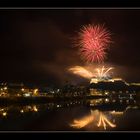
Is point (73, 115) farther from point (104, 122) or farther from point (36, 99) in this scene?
point (36, 99)

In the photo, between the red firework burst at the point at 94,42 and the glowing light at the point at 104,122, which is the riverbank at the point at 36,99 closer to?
the glowing light at the point at 104,122

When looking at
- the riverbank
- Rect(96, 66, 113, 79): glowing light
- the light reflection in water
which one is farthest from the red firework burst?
A: the light reflection in water

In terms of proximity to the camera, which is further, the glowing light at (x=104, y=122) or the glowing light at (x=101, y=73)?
the glowing light at (x=101, y=73)

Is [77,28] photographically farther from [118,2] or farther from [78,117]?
[78,117]

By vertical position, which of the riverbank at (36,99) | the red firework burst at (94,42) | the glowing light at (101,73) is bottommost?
the riverbank at (36,99)

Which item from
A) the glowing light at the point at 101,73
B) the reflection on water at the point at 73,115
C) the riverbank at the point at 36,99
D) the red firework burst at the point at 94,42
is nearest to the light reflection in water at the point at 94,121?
the reflection on water at the point at 73,115

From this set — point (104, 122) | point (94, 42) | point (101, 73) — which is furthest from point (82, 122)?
point (94, 42)
